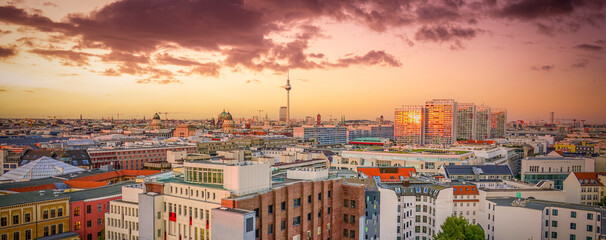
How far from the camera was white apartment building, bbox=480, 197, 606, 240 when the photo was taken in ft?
204

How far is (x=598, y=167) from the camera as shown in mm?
123000

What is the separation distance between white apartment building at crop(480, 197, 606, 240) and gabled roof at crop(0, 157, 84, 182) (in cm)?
8986

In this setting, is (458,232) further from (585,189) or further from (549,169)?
(549,169)

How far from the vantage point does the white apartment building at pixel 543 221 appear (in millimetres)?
62219

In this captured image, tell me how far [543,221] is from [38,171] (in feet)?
324

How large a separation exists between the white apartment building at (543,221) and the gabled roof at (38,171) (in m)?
89.9

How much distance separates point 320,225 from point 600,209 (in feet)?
147

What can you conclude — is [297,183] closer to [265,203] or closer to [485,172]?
[265,203]

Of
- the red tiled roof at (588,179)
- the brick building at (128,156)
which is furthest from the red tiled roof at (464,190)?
the brick building at (128,156)

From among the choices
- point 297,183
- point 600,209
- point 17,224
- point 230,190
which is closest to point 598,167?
point 600,209

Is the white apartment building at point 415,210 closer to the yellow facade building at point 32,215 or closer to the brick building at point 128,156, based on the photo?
the yellow facade building at point 32,215

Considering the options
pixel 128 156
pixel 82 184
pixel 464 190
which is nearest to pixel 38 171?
pixel 82 184

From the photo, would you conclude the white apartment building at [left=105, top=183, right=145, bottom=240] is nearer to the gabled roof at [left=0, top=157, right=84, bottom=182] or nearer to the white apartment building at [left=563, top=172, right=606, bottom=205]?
the gabled roof at [left=0, top=157, right=84, bottom=182]

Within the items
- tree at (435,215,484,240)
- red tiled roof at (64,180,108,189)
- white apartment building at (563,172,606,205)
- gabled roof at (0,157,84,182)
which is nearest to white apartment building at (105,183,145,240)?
red tiled roof at (64,180,108,189)
